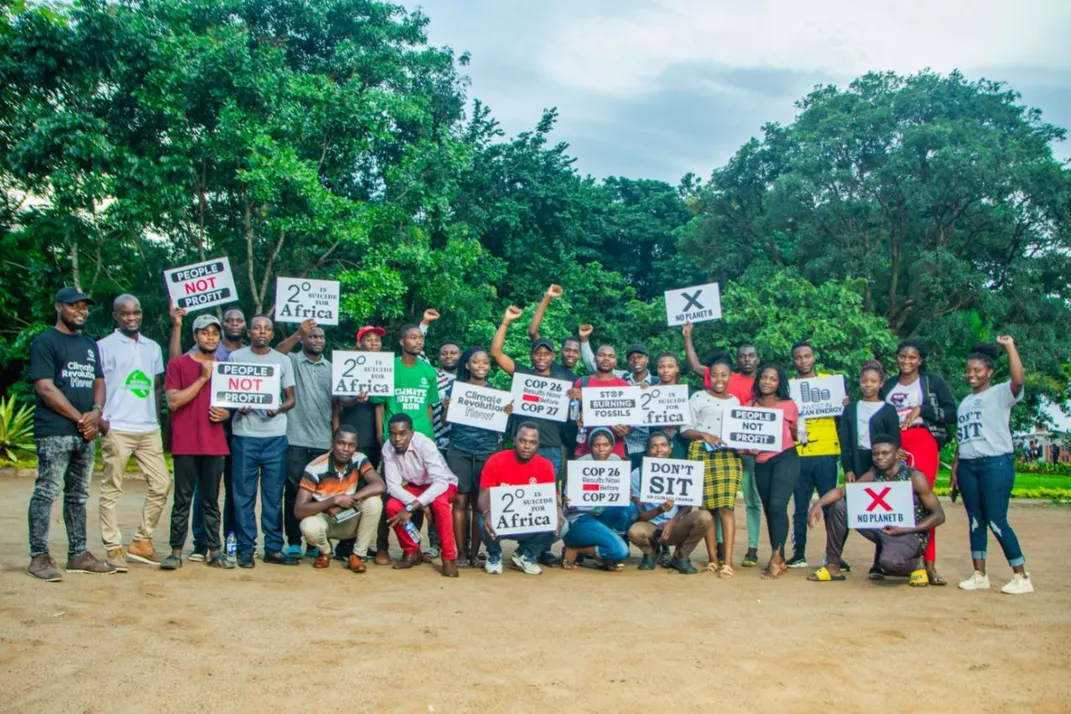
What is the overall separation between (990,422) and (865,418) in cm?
100

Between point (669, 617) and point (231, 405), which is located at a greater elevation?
point (231, 405)

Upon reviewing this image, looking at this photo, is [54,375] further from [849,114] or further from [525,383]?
[849,114]

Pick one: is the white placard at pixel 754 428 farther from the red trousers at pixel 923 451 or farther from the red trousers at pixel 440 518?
the red trousers at pixel 440 518

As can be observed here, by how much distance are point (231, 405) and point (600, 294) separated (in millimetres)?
21331

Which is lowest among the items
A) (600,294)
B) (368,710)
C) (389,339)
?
(368,710)

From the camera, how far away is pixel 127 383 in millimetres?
7230

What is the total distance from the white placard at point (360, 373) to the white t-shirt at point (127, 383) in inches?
56.7

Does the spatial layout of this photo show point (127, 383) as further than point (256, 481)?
No

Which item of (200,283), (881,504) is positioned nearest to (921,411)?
(881,504)

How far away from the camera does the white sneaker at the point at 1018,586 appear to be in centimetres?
743

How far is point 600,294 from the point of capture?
28.2m

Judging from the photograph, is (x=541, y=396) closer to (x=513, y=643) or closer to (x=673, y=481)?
(x=673, y=481)

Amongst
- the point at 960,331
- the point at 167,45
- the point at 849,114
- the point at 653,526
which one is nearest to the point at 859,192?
the point at 849,114

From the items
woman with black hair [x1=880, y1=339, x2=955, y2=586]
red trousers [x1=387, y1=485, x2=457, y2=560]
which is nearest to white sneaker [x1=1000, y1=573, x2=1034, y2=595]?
woman with black hair [x1=880, y1=339, x2=955, y2=586]
